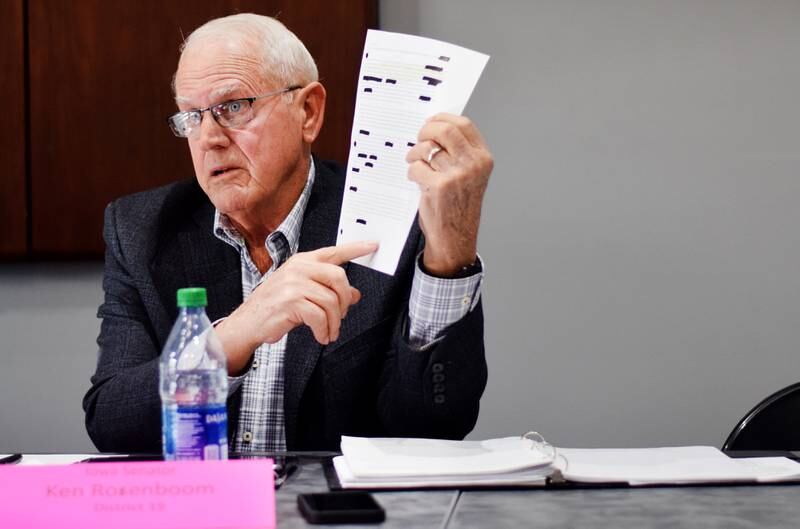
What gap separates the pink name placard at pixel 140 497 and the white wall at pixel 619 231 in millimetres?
1764

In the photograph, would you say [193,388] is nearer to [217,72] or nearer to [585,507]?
[585,507]

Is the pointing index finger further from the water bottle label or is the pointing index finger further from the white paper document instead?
the water bottle label

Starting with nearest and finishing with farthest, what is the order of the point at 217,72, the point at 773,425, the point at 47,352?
the point at 773,425
the point at 217,72
the point at 47,352

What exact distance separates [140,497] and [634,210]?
6.64ft

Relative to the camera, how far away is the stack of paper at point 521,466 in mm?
1135

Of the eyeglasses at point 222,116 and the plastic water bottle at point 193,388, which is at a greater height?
the eyeglasses at point 222,116

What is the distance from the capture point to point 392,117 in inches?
51.3

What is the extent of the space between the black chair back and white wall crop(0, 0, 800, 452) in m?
1.03

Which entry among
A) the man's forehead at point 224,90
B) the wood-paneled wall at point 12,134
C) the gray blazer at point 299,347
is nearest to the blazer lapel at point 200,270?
the gray blazer at point 299,347

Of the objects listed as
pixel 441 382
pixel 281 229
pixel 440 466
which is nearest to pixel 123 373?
pixel 281 229

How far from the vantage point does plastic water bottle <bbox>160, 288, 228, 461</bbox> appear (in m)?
1.05

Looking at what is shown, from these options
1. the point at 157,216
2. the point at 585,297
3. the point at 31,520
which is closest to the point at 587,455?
the point at 31,520

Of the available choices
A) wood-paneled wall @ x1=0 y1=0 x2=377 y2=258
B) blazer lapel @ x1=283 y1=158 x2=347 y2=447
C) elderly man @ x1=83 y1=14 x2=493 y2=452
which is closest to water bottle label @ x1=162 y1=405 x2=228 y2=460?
elderly man @ x1=83 y1=14 x2=493 y2=452

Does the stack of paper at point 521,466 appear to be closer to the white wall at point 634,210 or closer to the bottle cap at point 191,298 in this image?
the bottle cap at point 191,298
